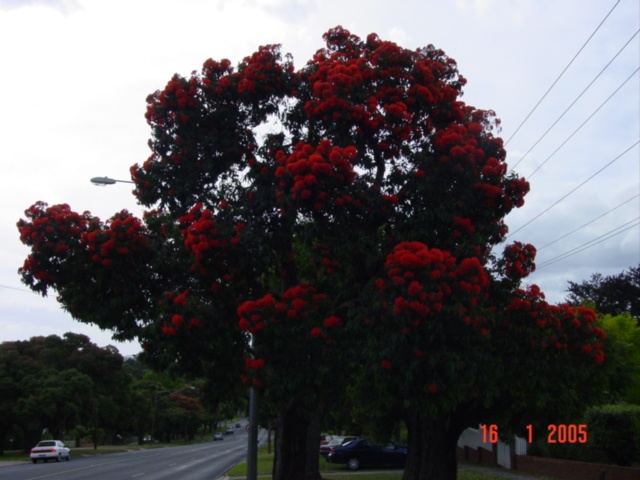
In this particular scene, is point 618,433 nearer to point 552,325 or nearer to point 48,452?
point 552,325

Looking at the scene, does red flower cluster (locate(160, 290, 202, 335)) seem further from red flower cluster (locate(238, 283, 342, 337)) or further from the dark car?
the dark car

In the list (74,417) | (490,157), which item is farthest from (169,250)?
(74,417)

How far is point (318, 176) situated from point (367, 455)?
23.6 m

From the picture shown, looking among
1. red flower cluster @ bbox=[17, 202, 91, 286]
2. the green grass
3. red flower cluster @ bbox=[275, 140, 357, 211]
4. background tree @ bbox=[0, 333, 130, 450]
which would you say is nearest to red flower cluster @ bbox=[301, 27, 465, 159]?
red flower cluster @ bbox=[275, 140, 357, 211]

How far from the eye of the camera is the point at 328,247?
36.4 feet

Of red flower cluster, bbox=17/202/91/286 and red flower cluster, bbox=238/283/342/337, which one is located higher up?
red flower cluster, bbox=17/202/91/286

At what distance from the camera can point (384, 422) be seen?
66.0ft

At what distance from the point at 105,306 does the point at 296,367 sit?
3.92 m

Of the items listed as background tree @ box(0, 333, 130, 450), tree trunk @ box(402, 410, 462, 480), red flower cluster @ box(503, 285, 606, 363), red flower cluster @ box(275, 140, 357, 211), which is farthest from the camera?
background tree @ box(0, 333, 130, 450)

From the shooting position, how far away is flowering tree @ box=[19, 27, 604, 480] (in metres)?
9.85

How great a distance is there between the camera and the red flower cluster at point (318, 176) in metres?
10.5

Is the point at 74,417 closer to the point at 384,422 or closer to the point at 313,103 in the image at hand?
the point at 384,422

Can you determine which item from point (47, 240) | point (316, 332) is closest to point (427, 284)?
point (316, 332)

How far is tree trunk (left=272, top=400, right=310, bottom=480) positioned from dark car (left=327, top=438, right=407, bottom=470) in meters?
18.2
